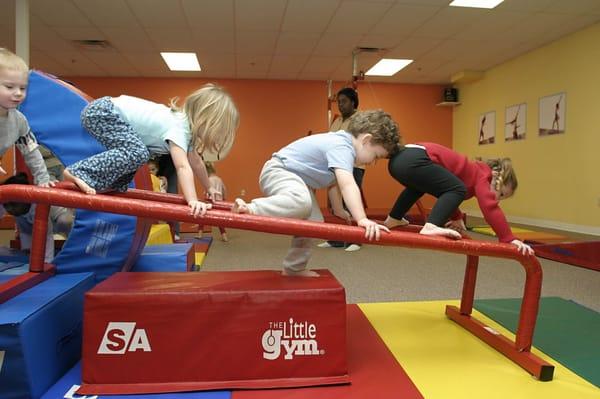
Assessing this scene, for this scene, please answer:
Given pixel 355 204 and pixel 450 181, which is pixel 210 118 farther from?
pixel 450 181

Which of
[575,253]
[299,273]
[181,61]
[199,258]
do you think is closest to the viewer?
[299,273]

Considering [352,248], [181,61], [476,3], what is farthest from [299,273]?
[181,61]

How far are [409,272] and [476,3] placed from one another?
3.95m

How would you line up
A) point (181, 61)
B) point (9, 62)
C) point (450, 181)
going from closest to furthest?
point (9, 62) < point (450, 181) < point (181, 61)

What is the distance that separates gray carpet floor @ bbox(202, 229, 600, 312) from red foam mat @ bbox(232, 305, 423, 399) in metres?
0.96

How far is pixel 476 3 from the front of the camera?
5980mm

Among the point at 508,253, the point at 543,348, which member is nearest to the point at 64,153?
the point at 508,253

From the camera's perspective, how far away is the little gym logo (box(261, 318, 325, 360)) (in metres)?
1.80

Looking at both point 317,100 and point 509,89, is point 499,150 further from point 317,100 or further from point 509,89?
point 317,100

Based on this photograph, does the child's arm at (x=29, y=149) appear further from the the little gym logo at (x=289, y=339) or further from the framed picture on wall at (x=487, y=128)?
the framed picture on wall at (x=487, y=128)

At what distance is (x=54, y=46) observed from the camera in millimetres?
7754

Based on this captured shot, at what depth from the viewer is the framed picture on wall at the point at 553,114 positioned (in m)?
7.34

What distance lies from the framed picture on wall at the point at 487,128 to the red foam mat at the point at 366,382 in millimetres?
8186

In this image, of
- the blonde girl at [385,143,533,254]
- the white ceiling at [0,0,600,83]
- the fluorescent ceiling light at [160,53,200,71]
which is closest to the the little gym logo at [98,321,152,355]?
the blonde girl at [385,143,533,254]
